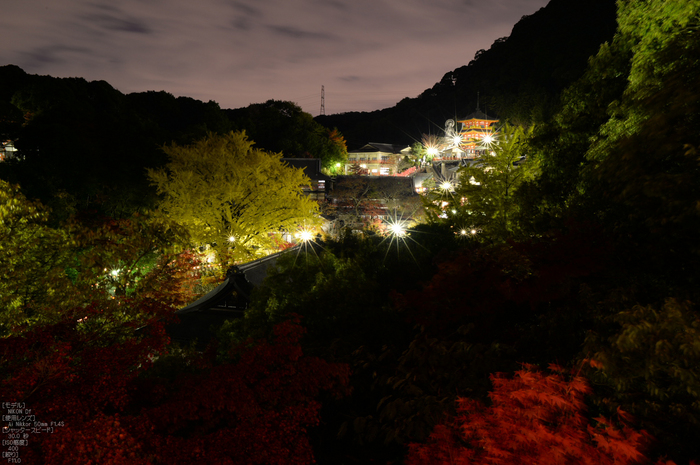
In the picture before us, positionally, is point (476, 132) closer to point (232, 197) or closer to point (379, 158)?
point (379, 158)

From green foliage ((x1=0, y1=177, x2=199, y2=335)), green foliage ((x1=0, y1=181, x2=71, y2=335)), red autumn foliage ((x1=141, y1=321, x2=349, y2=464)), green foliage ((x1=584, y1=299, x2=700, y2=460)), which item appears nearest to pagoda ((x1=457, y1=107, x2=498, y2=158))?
green foliage ((x1=0, y1=177, x2=199, y2=335))

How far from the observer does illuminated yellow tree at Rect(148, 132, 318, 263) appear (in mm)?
19281

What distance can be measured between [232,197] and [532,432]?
59.6ft

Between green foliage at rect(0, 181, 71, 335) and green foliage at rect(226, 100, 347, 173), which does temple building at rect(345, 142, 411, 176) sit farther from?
green foliage at rect(0, 181, 71, 335)

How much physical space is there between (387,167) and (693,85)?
62.3 m

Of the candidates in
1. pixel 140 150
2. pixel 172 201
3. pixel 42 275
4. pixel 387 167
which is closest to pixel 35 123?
pixel 140 150

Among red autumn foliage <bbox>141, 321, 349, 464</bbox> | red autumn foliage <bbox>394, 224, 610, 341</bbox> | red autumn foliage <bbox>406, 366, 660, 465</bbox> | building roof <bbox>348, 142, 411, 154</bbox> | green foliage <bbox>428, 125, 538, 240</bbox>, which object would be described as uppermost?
building roof <bbox>348, 142, 411, 154</bbox>

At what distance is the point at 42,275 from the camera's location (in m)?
12.1

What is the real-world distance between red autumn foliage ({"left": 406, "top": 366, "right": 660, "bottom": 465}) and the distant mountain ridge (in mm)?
46455

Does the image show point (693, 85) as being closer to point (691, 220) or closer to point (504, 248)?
point (691, 220)

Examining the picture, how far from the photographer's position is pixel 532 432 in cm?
439

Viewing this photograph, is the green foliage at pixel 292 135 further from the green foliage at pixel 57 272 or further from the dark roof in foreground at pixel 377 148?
the green foliage at pixel 57 272

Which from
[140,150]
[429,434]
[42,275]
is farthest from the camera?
[140,150]

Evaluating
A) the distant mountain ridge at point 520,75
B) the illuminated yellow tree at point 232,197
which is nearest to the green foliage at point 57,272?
the illuminated yellow tree at point 232,197
